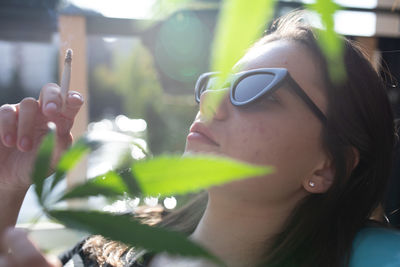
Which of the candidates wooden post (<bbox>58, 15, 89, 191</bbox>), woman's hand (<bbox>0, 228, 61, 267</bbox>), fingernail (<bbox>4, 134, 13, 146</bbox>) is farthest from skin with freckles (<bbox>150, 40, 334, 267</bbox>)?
wooden post (<bbox>58, 15, 89, 191</bbox>)

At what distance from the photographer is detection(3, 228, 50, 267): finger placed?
0.40 metres

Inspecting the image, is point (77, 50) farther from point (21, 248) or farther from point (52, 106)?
point (21, 248)

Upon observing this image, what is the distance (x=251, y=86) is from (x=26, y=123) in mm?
574

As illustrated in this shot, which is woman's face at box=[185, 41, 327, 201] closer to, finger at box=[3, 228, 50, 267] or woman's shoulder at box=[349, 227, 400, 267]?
woman's shoulder at box=[349, 227, 400, 267]

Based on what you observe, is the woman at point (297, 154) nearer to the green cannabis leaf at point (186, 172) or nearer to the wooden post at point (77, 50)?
the green cannabis leaf at point (186, 172)

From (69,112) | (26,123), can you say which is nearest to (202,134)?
(69,112)

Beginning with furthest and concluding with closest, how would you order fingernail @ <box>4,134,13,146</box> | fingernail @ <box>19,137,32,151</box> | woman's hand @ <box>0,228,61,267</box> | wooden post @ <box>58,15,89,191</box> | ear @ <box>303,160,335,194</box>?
wooden post @ <box>58,15,89,191</box> → ear @ <box>303,160,335,194</box> → fingernail @ <box>4,134,13,146</box> → fingernail @ <box>19,137,32,151</box> → woman's hand @ <box>0,228,61,267</box>

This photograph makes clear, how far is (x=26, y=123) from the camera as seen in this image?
0.81 meters

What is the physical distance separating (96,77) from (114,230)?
12.8 feet

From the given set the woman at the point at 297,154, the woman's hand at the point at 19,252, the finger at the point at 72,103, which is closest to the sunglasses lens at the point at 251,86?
the woman at the point at 297,154

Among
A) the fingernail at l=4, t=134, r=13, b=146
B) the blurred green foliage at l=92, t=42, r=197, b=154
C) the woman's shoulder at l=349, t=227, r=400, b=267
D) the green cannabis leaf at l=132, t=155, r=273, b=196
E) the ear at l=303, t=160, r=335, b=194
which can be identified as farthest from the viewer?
the blurred green foliage at l=92, t=42, r=197, b=154

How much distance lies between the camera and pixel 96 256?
1.32m

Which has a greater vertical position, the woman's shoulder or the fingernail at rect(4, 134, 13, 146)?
the fingernail at rect(4, 134, 13, 146)

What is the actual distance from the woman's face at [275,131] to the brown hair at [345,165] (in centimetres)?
4
